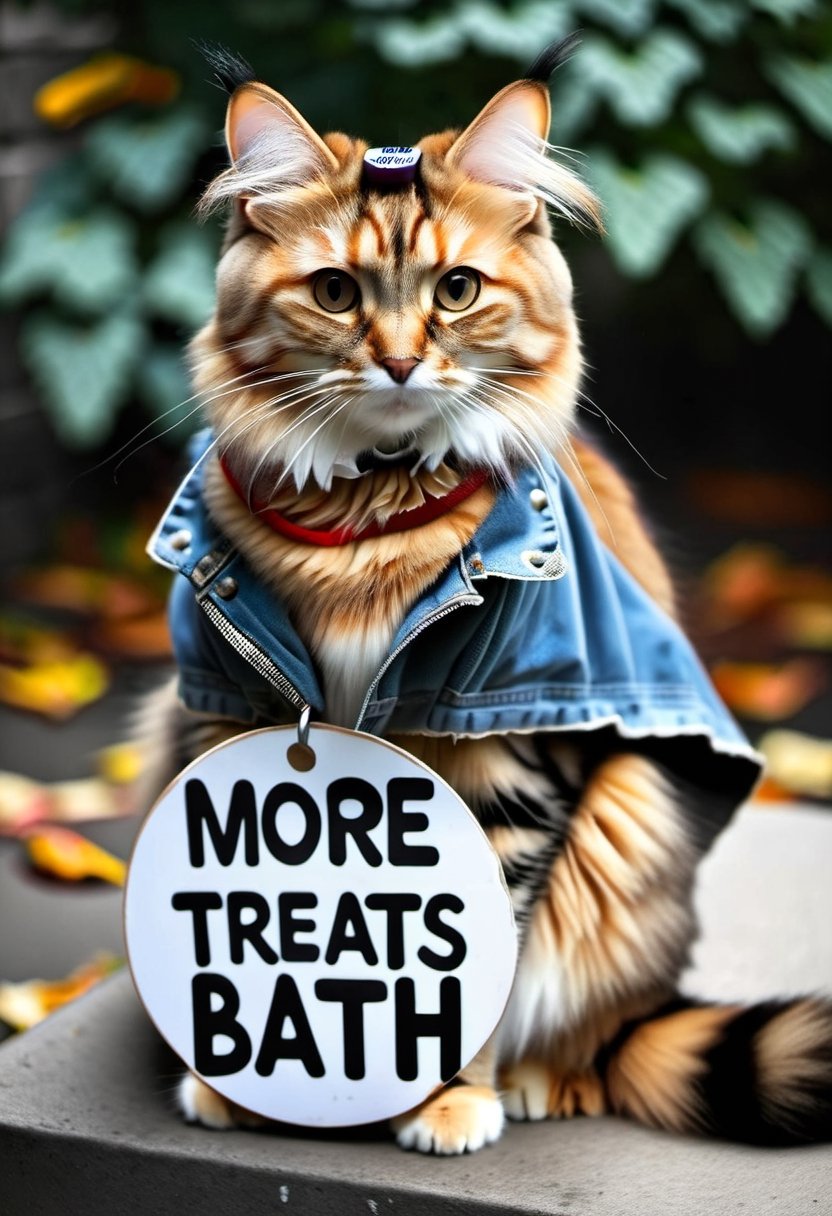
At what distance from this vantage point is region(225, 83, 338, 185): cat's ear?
1167 mm

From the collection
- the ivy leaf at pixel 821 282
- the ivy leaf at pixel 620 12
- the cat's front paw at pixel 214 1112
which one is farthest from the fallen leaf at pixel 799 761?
the ivy leaf at pixel 620 12

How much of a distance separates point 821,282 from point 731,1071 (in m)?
2.58

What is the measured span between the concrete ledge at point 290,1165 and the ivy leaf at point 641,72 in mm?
2278

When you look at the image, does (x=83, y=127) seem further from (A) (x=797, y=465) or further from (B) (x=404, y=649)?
(B) (x=404, y=649)

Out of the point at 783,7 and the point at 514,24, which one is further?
the point at 783,7

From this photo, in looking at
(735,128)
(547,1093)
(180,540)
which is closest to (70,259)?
(735,128)

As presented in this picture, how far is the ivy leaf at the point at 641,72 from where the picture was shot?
3031mm

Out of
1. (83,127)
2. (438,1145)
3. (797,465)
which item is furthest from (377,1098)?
(797,465)

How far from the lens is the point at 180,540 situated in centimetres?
129

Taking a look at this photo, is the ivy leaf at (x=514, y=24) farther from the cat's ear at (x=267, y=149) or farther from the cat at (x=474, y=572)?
the cat's ear at (x=267, y=149)

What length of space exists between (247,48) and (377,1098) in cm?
274

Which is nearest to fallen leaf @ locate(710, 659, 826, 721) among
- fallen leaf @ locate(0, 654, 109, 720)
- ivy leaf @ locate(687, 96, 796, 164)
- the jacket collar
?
ivy leaf @ locate(687, 96, 796, 164)

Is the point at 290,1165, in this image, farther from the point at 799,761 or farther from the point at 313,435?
the point at 799,761

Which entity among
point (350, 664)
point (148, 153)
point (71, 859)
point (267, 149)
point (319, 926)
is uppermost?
point (267, 149)
